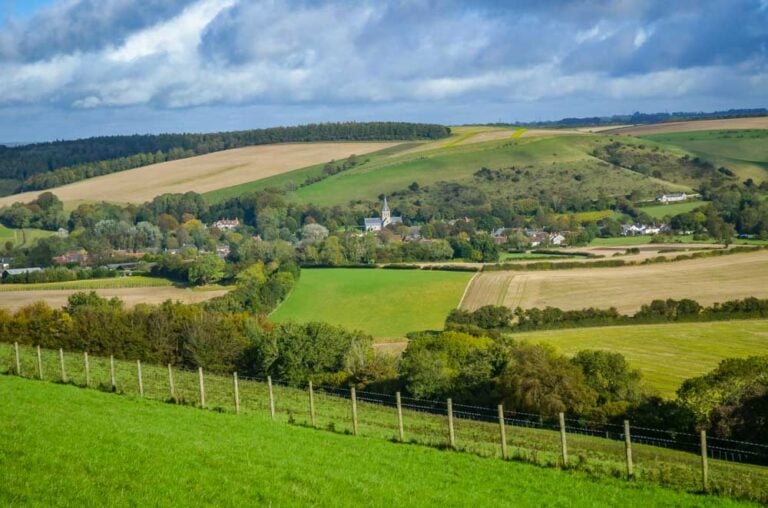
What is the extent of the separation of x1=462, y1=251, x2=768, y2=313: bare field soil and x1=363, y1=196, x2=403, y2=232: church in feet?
165

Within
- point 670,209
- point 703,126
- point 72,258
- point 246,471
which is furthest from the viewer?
point 703,126

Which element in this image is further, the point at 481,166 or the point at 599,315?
the point at 481,166

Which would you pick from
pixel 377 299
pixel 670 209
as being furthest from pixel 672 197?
pixel 377 299

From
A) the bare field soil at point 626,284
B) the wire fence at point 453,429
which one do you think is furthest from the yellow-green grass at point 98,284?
the wire fence at point 453,429

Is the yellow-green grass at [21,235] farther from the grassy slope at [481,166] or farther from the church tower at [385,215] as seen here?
the church tower at [385,215]

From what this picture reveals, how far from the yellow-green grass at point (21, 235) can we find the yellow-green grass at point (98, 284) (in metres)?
34.9

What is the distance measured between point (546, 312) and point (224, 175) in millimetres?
111911

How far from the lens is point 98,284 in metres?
83.1

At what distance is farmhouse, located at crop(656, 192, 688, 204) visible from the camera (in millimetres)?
126938

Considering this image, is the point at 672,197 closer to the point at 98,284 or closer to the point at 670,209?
the point at 670,209

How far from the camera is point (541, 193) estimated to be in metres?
140

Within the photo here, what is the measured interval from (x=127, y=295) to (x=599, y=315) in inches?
1552

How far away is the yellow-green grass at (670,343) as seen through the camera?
145 ft

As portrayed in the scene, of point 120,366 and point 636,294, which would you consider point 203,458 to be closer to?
point 120,366
